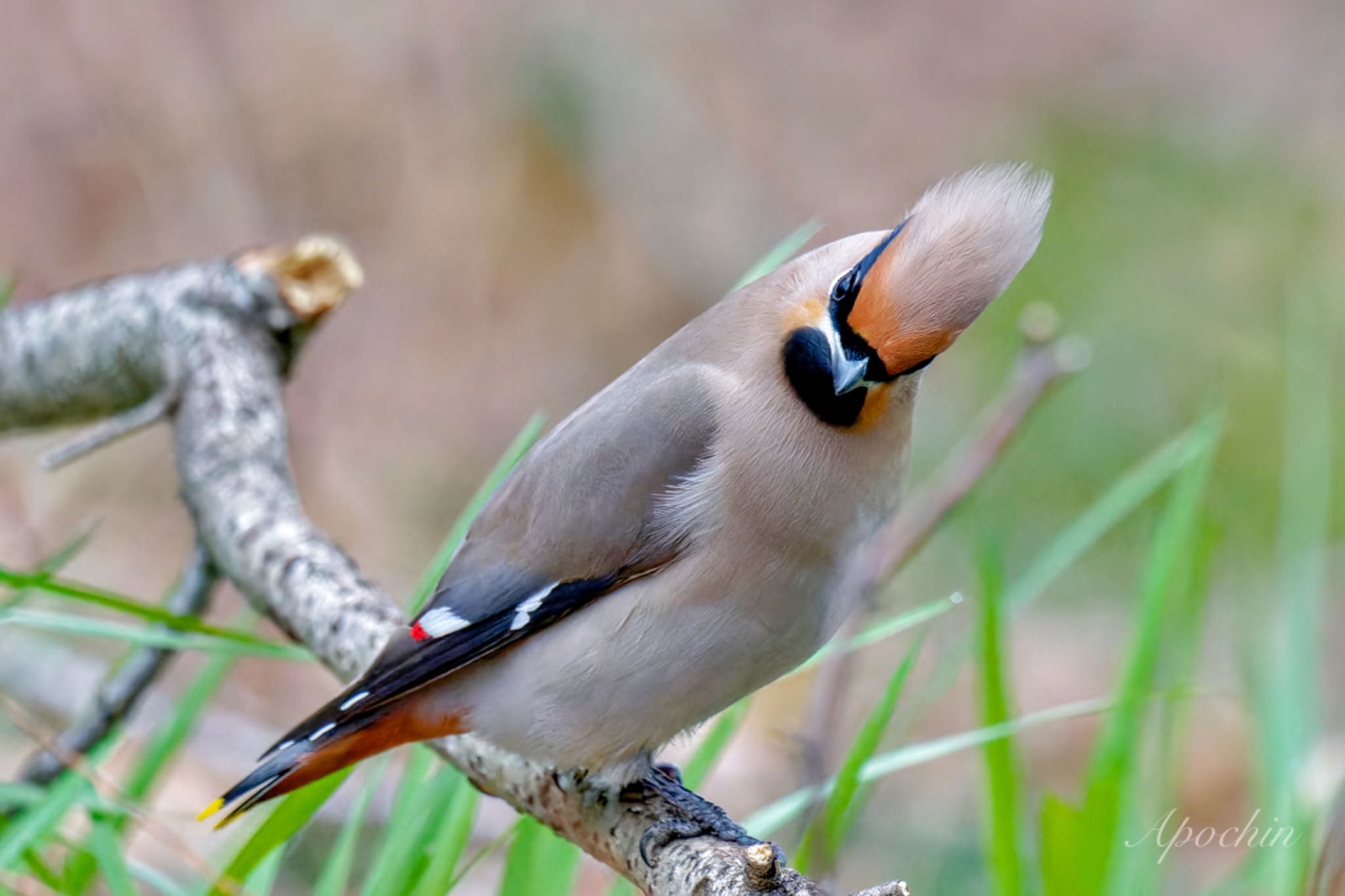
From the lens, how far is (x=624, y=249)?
28.3 ft

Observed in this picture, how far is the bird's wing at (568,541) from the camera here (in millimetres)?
2561

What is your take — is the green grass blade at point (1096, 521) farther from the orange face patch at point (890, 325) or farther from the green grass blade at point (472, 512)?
the green grass blade at point (472, 512)

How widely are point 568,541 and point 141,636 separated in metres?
0.76

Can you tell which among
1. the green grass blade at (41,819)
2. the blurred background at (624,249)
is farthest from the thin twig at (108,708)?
the blurred background at (624,249)

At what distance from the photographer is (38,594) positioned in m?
3.80

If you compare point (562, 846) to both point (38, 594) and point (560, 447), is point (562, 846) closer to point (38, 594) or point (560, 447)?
point (560, 447)

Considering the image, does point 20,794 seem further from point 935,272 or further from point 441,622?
point 935,272

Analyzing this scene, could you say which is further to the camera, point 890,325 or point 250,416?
point 250,416

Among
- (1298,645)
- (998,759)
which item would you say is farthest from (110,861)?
(1298,645)

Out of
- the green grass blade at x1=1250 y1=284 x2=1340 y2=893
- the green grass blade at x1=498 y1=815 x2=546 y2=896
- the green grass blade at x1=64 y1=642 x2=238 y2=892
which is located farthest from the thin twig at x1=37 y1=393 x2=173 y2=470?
the green grass blade at x1=1250 y1=284 x2=1340 y2=893

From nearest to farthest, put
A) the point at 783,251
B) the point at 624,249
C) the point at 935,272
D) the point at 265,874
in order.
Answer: the point at 935,272
the point at 265,874
the point at 783,251
the point at 624,249

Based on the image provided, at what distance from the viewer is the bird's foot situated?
95.0 inches

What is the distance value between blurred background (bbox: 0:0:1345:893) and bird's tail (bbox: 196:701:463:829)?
2.77 metres

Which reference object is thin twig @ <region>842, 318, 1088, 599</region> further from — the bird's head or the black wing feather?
the black wing feather
